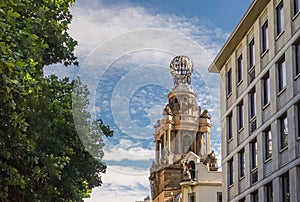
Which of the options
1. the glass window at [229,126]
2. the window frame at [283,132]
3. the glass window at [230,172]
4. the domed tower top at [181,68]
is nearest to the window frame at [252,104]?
the window frame at [283,132]

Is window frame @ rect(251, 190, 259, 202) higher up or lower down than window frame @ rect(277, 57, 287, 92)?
lower down

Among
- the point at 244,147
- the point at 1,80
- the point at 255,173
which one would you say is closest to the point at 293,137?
the point at 255,173

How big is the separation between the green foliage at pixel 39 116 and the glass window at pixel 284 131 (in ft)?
29.6

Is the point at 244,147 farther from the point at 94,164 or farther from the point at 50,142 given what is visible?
the point at 50,142

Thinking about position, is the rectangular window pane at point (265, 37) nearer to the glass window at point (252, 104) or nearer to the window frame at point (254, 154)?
the glass window at point (252, 104)

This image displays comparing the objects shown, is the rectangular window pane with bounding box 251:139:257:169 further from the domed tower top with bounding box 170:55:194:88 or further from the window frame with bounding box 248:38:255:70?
the domed tower top with bounding box 170:55:194:88

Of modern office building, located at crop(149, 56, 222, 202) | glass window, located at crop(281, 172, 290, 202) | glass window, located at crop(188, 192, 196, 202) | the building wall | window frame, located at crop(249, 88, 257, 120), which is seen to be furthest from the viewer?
modern office building, located at crop(149, 56, 222, 202)

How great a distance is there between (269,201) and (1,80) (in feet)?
69.3

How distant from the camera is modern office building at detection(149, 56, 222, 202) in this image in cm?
7788

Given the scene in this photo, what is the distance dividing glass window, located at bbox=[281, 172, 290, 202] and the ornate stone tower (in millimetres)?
44853

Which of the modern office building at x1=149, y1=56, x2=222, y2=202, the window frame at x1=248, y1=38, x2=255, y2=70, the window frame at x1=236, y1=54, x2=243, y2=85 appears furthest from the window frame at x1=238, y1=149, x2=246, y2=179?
the modern office building at x1=149, y1=56, x2=222, y2=202

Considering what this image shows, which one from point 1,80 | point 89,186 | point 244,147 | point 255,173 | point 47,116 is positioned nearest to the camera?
point 1,80

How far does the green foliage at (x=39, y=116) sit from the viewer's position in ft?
65.4

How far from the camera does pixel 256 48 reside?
40.7 meters
